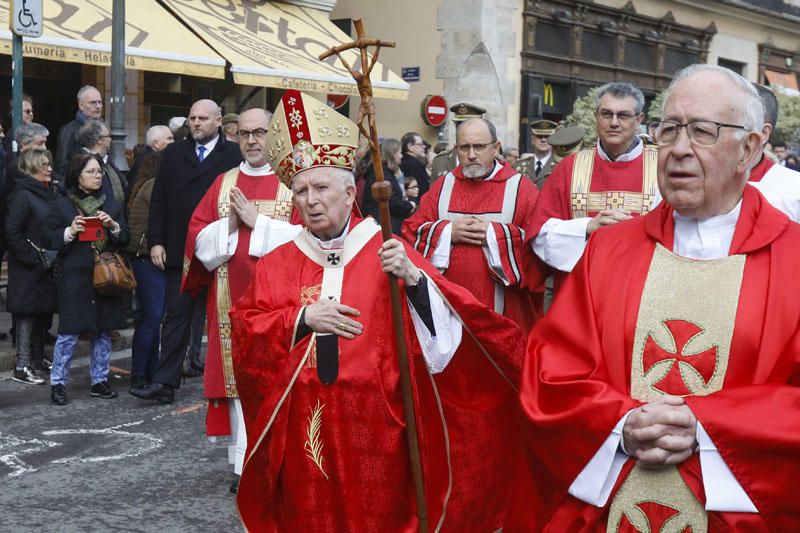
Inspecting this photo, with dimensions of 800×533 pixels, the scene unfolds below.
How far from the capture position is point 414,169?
13.4m

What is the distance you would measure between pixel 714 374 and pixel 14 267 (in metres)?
6.58

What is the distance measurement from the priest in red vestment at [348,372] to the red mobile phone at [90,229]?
389cm

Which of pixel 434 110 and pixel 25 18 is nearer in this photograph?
pixel 25 18

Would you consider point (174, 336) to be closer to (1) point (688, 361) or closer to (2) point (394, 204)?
(2) point (394, 204)

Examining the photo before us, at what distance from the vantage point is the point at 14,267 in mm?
8625

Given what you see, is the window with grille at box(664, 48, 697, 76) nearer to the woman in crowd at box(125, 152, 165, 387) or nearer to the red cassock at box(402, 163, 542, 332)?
the woman in crowd at box(125, 152, 165, 387)

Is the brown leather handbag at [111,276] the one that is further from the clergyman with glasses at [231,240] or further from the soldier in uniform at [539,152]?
the soldier in uniform at [539,152]

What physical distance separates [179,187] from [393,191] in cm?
340

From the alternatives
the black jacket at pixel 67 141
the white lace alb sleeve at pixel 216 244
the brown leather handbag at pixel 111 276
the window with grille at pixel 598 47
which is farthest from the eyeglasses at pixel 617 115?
the window with grille at pixel 598 47

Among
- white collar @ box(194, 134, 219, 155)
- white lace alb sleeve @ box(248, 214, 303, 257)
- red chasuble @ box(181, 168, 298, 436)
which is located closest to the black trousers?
white collar @ box(194, 134, 219, 155)

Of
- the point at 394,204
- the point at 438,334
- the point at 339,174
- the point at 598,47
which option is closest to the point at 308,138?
the point at 339,174

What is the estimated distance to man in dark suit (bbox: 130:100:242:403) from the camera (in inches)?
317

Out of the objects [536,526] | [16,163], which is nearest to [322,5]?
Answer: [16,163]

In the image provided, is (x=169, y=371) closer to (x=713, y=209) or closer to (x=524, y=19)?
(x=713, y=209)
